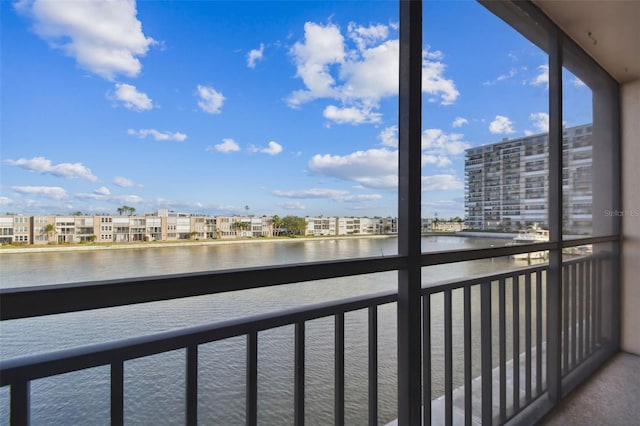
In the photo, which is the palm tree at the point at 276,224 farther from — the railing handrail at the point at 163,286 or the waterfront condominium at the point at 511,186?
the waterfront condominium at the point at 511,186

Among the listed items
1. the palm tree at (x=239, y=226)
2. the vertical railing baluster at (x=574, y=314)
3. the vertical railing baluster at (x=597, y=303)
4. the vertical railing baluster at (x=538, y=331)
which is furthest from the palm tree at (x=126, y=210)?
the vertical railing baluster at (x=597, y=303)

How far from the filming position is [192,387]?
935 mm

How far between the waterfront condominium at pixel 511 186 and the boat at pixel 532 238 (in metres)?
0.04

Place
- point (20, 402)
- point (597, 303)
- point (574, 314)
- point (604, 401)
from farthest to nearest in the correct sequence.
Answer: point (597, 303) → point (574, 314) → point (604, 401) → point (20, 402)

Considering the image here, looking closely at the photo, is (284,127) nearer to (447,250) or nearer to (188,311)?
(188,311)

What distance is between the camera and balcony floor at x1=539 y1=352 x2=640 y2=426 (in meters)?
2.04

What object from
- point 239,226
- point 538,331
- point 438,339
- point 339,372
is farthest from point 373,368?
point 538,331

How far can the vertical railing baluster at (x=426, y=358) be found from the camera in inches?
58.2

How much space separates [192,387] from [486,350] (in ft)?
4.95

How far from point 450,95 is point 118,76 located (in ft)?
4.83

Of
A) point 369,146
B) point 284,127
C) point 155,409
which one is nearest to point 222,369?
point 155,409

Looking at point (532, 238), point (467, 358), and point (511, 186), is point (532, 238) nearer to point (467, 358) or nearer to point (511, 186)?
point (511, 186)

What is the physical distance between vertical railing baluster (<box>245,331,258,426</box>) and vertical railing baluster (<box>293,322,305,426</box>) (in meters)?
0.14

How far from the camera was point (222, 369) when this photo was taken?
40.9 inches
